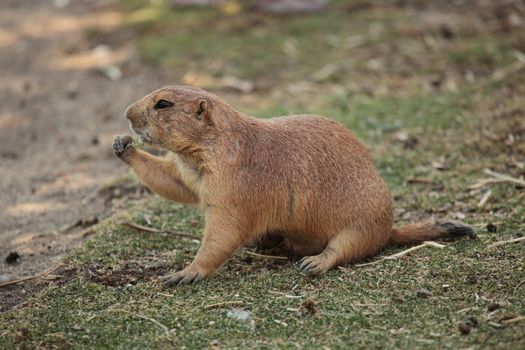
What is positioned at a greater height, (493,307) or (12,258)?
(12,258)

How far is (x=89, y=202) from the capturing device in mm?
6484

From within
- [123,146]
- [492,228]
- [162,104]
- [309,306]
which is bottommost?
[492,228]

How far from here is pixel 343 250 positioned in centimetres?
466

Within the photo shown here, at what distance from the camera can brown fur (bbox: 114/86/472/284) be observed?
179 inches

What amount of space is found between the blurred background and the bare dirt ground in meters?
0.02

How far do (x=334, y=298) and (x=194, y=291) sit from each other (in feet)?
2.57

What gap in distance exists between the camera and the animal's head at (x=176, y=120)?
4.64 metres

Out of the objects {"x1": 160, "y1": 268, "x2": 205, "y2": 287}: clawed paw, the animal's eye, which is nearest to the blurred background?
{"x1": 160, "y1": 268, "x2": 205, "y2": 287}: clawed paw

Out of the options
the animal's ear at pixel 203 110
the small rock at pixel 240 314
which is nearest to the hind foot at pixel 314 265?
the small rock at pixel 240 314

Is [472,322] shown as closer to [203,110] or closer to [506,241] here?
[506,241]

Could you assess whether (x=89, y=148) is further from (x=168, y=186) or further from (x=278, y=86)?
(x=168, y=186)

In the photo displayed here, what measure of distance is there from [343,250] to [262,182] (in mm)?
616

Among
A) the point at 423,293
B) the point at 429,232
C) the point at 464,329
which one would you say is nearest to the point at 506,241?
the point at 429,232

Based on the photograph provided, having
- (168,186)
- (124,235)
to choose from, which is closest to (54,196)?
(124,235)
